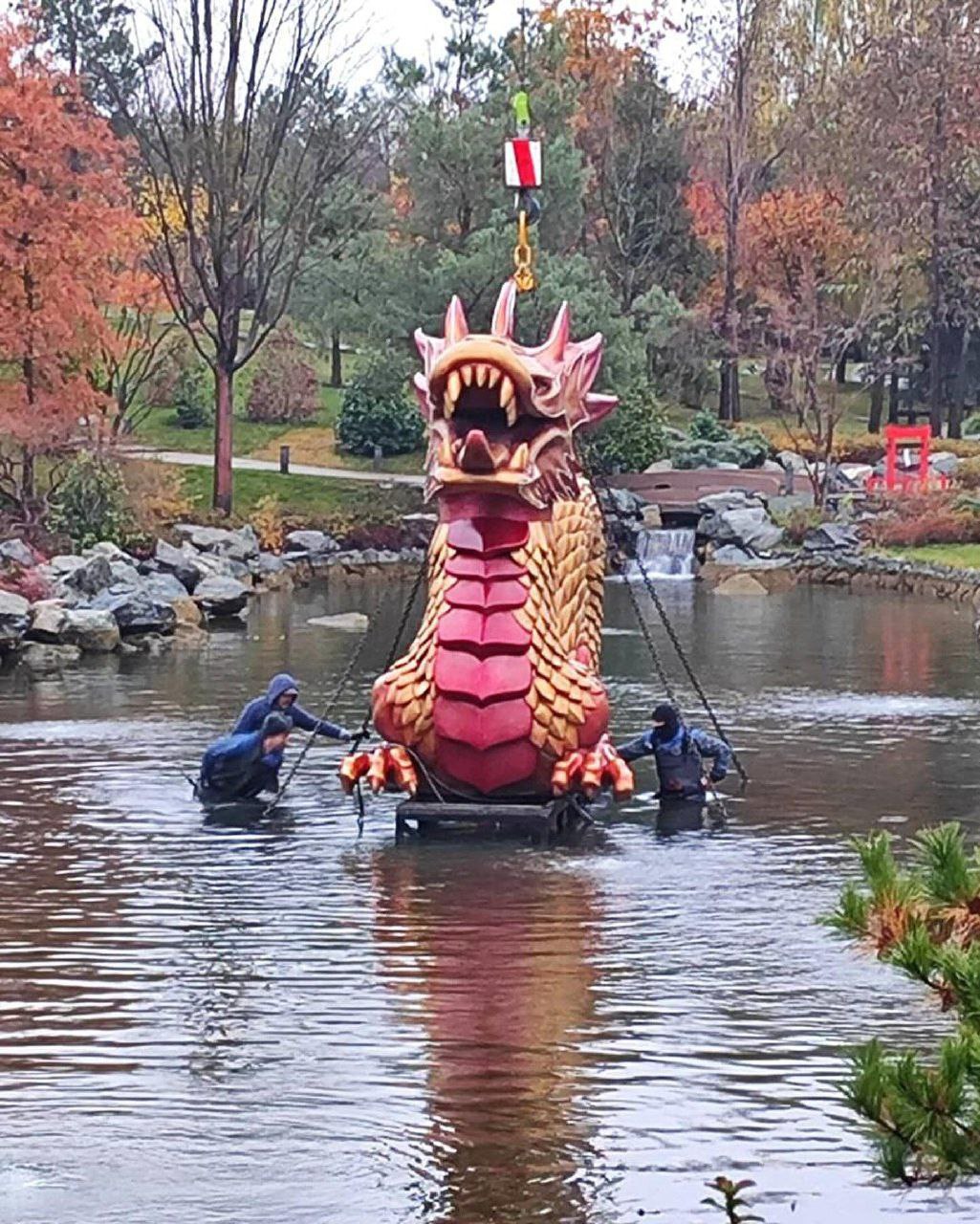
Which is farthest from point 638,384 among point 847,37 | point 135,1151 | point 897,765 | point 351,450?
point 135,1151

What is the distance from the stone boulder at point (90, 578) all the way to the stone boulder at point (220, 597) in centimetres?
126

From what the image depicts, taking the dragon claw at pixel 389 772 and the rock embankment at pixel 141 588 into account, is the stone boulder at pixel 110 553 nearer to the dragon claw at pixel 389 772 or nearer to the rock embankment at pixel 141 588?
the rock embankment at pixel 141 588

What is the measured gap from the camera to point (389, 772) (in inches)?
528

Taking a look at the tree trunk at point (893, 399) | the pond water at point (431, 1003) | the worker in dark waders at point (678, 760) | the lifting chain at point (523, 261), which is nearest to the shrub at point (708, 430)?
the tree trunk at point (893, 399)

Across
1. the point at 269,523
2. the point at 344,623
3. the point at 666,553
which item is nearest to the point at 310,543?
the point at 269,523

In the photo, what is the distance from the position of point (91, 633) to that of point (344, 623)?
380cm

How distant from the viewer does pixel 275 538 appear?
120 feet

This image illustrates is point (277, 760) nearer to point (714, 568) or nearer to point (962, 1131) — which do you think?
point (962, 1131)

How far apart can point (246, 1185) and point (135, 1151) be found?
523 mm

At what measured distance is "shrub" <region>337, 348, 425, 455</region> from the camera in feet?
141

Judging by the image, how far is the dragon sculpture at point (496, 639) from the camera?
516 inches

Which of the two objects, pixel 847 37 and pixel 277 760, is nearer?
pixel 277 760

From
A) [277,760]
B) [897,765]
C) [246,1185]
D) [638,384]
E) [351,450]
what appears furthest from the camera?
[351,450]

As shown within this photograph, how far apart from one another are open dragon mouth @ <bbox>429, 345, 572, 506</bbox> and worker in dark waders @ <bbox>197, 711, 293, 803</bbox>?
91.6 inches
